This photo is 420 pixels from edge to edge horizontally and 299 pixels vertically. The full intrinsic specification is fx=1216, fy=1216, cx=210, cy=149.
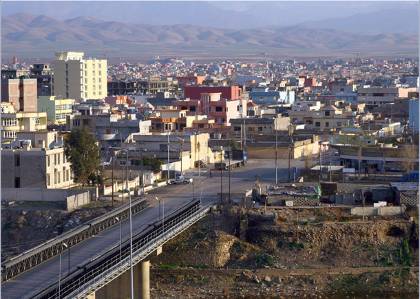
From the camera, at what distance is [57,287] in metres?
5.55

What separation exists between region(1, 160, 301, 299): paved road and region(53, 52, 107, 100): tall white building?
28.5 feet

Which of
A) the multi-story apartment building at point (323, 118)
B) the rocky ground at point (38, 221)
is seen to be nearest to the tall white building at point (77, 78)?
the multi-story apartment building at point (323, 118)

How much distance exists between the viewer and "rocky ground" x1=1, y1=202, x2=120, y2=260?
336 inches

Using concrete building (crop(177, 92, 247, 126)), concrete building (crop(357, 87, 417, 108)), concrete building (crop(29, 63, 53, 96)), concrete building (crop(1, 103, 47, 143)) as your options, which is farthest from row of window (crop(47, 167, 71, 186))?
concrete building (crop(357, 87, 417, 108))

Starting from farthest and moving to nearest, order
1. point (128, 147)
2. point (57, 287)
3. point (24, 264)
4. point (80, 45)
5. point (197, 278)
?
point (80, 45), point (128, 147), point (197, 278), point (24, 264), point (57, 287)

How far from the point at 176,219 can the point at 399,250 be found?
145 centimetres

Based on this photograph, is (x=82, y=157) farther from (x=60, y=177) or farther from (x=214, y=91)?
(x=214, y=91)

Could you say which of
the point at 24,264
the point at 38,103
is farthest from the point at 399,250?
the point at 38,103

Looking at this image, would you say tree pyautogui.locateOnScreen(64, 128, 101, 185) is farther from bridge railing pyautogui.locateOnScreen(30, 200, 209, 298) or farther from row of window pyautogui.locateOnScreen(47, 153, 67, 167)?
bridge railing pyautogui.locateOnScreen(30, 200, 209, 298)

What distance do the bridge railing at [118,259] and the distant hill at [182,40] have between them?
46.2m

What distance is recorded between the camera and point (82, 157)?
391 inches

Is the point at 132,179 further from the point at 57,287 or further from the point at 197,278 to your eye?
the point at 57,287

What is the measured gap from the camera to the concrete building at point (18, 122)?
12352mm

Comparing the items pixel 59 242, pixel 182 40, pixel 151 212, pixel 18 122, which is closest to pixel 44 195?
pixel 151 212
